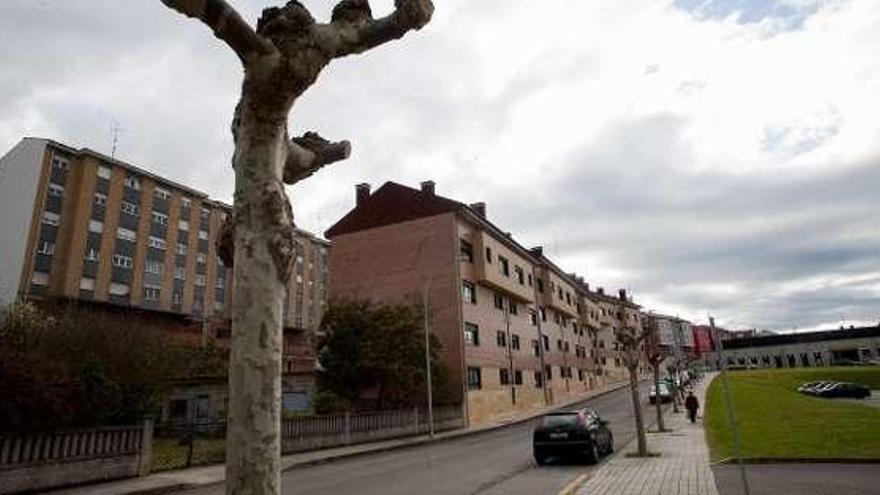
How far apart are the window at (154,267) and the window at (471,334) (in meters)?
37.8

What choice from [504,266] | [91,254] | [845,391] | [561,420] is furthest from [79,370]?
[845,391]

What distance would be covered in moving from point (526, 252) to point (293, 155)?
49.8 metres

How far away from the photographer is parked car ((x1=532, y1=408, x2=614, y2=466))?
17281mm

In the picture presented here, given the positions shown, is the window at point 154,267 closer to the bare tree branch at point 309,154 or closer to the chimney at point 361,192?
the chimney at point 361,192

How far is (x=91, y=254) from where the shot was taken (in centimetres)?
5581

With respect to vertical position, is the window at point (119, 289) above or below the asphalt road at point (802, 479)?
above

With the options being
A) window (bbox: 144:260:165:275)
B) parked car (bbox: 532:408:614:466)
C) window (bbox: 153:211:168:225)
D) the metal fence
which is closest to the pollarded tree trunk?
parked car (bbox: 532:408:614:466)

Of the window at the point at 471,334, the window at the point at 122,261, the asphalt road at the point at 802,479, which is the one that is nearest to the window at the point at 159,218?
the window at the point at 122,261

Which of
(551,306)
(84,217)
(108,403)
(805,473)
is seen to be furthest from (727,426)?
(84,217)

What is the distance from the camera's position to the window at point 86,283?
178 ft

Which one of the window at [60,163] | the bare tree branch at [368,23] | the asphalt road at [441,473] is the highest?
the window at [60,163]

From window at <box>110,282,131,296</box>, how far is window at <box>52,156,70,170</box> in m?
11.2

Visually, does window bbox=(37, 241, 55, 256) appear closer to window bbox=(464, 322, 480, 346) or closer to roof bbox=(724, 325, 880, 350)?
window bbox=(464, 322, 480, 346)

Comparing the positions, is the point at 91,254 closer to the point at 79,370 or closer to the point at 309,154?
the point at 79,370
